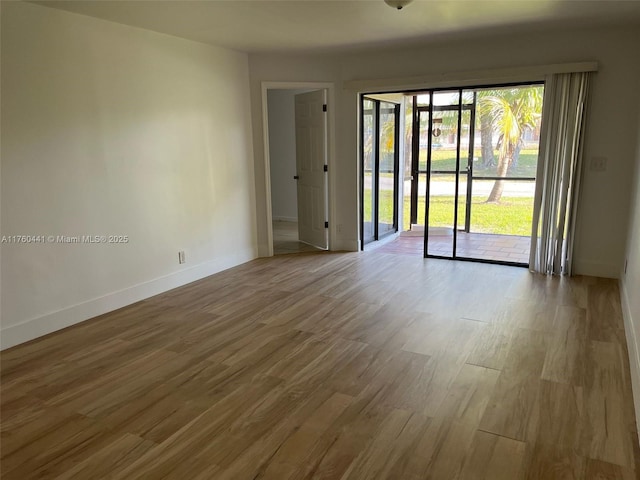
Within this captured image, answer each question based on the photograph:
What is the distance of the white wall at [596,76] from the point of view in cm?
429

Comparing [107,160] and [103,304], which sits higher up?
[107,160]

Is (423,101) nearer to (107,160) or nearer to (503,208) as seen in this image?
(503,208)

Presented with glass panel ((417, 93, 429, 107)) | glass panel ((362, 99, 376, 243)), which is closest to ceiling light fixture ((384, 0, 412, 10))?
glass panel ((362, 99, 376, 243))

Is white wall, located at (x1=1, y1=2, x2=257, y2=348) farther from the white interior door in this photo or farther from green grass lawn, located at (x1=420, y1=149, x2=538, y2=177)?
green grass lawn, located at (x1=420, y1=149, x2=538, y2=177)

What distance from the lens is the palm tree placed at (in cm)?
531

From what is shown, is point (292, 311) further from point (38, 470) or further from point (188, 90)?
point (188, 90)

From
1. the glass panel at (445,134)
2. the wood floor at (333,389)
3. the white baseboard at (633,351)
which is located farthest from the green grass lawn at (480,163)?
the white baseboard at (633,351)

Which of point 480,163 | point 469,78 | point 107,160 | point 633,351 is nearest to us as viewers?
point 633,351

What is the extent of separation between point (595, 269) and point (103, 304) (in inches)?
186

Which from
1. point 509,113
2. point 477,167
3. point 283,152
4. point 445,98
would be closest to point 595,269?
point 477,167

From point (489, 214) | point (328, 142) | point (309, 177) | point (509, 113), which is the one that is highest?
point (509, 113)

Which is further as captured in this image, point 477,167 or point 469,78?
point 477,167

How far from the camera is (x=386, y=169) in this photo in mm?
6648

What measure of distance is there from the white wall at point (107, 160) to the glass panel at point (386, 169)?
2092 mm
